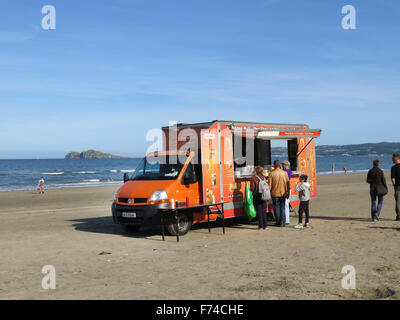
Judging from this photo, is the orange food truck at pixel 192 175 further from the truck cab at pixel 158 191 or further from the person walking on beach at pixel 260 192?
the person walking on beach at pixel 260 192

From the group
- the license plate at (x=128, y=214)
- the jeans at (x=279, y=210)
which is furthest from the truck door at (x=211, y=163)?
the license plate at (x=128, y=214)

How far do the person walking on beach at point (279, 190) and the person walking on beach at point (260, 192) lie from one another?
0.41m

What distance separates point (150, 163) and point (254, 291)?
6.72m

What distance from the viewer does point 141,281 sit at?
6996 millimetres

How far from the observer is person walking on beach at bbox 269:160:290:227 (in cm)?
1244

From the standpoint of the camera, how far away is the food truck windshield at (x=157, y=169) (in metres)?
11.6

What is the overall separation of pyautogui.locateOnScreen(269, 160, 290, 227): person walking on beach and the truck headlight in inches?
132

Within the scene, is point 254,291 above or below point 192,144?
below

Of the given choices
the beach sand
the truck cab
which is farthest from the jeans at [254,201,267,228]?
the truck cab

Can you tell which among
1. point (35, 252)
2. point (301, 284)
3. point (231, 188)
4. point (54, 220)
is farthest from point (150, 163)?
point (301, 284)

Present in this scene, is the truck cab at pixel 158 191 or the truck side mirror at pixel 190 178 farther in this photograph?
the truck side mirror at pixel 190 178

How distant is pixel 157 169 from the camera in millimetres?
12062

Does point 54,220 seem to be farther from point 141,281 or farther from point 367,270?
point 367,270

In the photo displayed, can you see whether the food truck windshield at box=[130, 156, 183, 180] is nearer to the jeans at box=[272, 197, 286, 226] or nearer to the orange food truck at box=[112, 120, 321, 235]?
the orange food truck at box=[112, 120, 321, 235]
